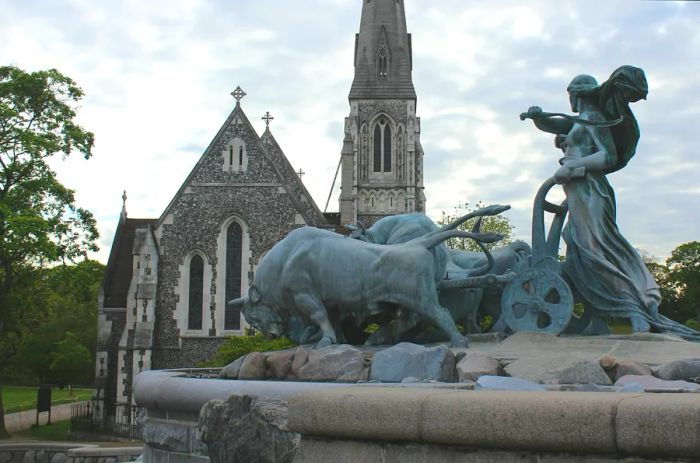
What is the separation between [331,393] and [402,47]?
157 feet

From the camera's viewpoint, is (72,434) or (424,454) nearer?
(424,454)

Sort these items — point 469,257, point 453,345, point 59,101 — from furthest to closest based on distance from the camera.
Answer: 1. point 59,101
2. point 469,257
3. point 453,345

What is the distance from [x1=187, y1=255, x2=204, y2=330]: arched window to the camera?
30516 mm

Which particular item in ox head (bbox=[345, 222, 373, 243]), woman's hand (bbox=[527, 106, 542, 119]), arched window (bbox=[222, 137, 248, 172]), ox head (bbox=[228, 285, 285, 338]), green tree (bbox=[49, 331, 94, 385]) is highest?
arched window (bbox=[222, 137, 248, 172])

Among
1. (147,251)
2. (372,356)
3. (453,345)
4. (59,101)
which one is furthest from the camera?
(147,251)

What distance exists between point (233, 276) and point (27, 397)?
18.9 metres

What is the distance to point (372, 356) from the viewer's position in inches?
251

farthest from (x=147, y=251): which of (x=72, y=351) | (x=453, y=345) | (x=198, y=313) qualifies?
(x=453, y=345)

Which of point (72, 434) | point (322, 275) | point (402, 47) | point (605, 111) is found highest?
point (402, 47)

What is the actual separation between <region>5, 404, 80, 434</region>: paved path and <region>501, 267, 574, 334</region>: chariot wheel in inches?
874

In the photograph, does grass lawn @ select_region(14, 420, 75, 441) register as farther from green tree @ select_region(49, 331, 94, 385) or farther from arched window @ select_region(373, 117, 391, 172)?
arched window @ select_region(373, 117, 391, 172)

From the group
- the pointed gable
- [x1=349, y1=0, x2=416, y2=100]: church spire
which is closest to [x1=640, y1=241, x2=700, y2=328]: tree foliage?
[x1=349, y1=0, x2=416, y2=100]: church spire

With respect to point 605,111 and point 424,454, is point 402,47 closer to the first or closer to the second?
point 605,111

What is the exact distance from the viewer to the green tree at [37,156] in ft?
76.7
